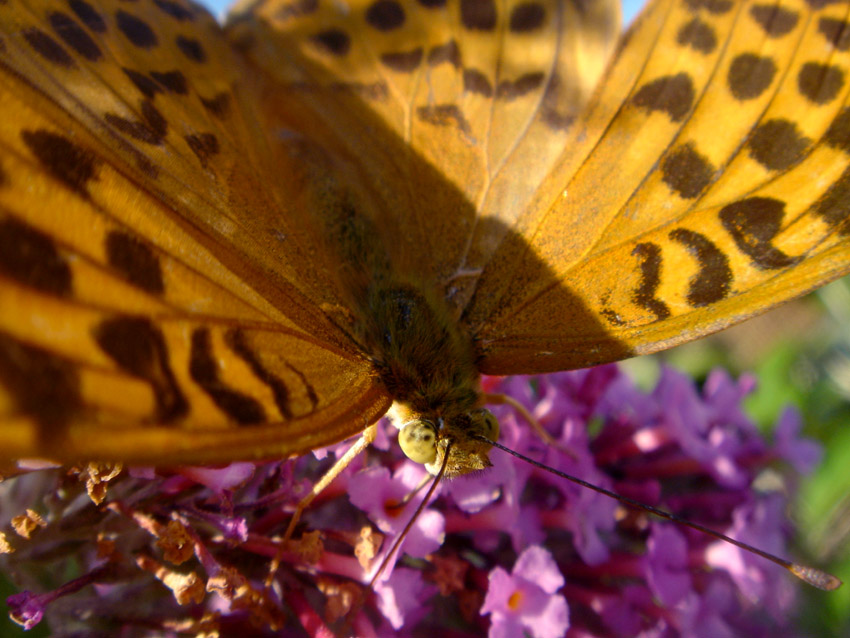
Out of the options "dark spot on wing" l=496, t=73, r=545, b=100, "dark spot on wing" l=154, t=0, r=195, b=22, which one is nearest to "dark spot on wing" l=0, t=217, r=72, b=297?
"dark spot on wing" l=154, t=0, r=195, b=22

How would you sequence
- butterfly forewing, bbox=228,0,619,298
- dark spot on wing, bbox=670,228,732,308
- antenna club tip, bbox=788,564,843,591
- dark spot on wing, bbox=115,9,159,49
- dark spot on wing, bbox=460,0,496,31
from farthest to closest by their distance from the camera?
1. dark spot on wing, bbox=460,0,496,31
2. butterfly forewing, bbox=228,0,619,298
3. dark spot on wing, bbox=115,9,159,49
4. dark spot on wing, bbox=670,228,732,308
5. antenna club tip, bbox=788,564,843,591

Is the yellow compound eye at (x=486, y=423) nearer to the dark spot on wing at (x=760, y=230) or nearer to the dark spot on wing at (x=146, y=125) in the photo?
the dark spot on wing at (x=760, y=230)

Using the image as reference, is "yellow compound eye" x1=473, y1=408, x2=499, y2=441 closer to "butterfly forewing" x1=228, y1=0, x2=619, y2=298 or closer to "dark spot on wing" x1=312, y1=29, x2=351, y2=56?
"butterfly forewing" x1=228, y1=0, x2=619, y2=298

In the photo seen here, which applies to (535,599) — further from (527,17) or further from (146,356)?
(527,17)

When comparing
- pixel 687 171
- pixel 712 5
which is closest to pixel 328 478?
pixel 687 171

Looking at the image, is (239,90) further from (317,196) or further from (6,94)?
(6,94)

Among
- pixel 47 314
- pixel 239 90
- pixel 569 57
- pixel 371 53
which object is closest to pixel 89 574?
pixel 47 314
